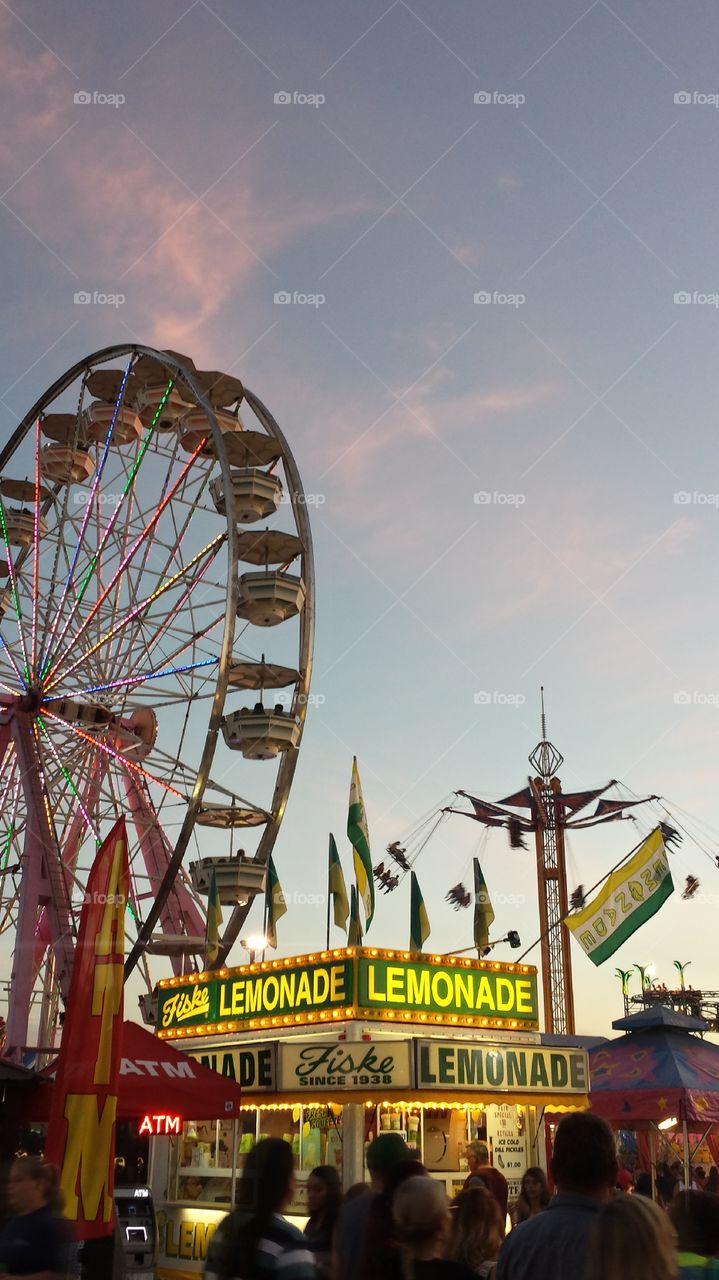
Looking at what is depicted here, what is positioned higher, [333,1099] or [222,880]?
[222,880]

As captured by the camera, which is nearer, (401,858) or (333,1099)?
(333,1099)

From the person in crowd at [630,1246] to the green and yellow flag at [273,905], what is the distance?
16233 millimetres

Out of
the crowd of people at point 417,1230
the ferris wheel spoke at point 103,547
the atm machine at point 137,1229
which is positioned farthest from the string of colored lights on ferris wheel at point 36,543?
the crowd of people at point 417,1230

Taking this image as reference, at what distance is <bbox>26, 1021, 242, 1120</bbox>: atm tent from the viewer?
11242mm

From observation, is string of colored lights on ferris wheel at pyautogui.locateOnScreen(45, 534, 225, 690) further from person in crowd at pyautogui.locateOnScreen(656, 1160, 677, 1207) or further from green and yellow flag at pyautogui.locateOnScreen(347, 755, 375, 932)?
person in crowd at pyautogui.locateOnScreen(656, 1160, 677, 1207)

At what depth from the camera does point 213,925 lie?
20312 millimetres

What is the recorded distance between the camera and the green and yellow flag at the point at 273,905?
19.2m

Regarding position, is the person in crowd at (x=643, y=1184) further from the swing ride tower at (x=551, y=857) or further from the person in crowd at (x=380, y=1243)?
the swing ride tower at (x=551, y=857)

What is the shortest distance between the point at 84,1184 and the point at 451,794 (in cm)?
3893

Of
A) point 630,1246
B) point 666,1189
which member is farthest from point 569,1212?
point 666,1189

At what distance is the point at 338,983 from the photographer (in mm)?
13820

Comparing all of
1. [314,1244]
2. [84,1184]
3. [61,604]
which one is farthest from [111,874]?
[61,604]

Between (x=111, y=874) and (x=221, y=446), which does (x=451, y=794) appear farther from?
(x=111, y=874)

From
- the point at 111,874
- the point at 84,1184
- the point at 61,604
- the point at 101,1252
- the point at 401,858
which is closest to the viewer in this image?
the point at 84,1184
